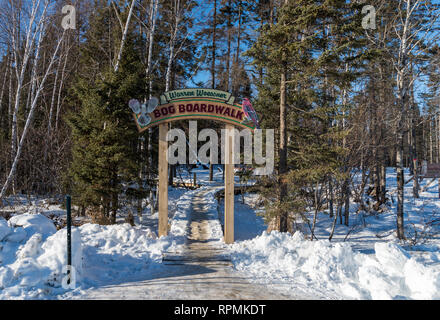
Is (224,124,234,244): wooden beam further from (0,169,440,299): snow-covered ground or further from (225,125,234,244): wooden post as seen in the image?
(0,169,440,299): snow-covered ground

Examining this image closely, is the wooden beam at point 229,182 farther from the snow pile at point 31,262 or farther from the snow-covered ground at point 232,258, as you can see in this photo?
the snow pile at point 31,262

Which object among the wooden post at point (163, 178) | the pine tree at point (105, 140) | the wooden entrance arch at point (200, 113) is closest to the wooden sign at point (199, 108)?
the wooden entrance arch at point (200, 113)

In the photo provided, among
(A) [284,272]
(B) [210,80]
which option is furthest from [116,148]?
(B) [210,80]

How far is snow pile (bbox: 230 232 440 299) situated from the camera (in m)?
4.29

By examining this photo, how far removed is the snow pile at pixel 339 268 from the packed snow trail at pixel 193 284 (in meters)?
0.52

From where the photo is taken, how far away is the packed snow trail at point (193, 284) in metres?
4.44

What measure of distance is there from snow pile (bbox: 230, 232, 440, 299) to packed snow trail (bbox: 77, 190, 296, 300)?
52 cm

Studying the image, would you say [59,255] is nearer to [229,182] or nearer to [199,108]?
[229,182]

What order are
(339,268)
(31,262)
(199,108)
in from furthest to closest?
(199,108) < (339,268) < (31,262)

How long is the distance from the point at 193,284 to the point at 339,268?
310 cm

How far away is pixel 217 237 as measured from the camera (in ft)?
29.0

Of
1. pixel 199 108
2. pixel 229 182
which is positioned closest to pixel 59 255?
pixel 229 182

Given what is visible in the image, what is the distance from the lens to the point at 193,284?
4992 millimetres
